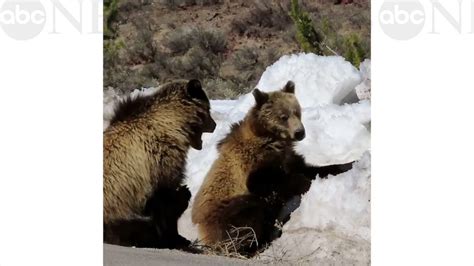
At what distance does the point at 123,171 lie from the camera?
737 centimetres

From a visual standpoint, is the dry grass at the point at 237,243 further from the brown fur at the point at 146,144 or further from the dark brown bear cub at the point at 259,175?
the brown fur at the point at 146,144

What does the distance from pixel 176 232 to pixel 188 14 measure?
154 cm

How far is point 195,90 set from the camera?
23.9 feet

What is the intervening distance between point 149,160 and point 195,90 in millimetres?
593

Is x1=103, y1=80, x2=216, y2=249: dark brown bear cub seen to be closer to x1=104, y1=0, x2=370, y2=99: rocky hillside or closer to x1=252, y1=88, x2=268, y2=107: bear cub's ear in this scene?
x1=104, y1=0, x2=370, y2=99: rocky hillside

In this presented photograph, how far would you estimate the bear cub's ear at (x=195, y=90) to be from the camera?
7.25 meters

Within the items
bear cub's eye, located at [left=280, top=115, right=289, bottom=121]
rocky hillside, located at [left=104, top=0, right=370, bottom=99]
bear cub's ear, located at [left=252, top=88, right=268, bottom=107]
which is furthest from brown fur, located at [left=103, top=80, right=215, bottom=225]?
bear cub's eye, located at [left=280, top=115, right=289, bottom=121]

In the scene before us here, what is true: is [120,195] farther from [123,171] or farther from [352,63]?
[352,63]

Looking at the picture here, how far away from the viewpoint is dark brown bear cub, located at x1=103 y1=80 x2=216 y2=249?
288 inches
